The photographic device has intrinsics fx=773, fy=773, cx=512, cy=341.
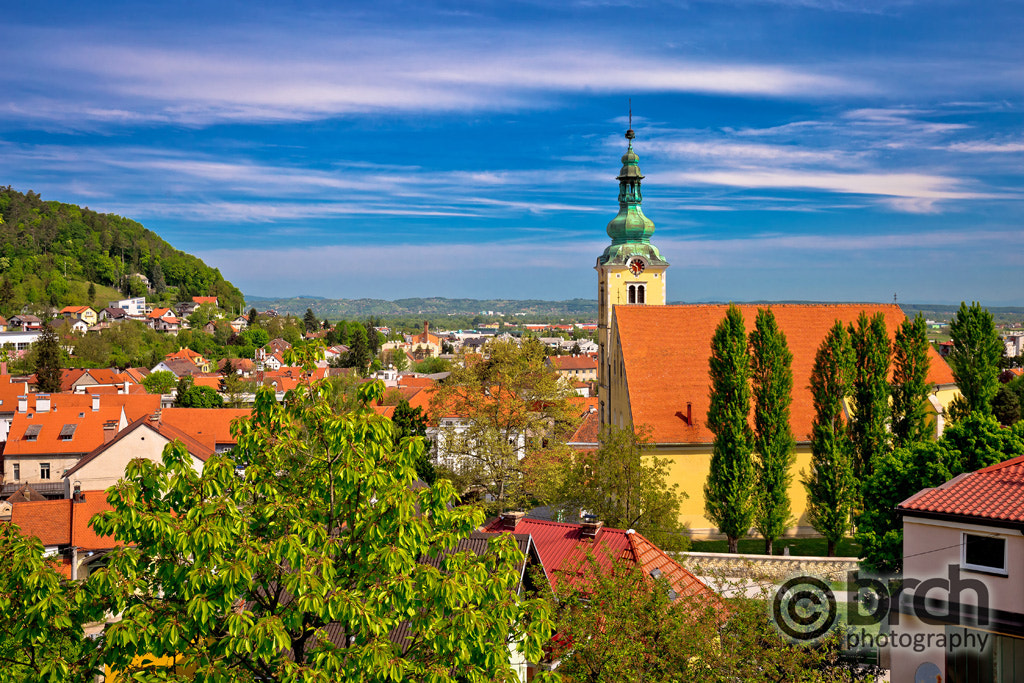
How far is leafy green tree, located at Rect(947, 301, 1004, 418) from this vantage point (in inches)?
1201

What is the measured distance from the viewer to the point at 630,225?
154 feet

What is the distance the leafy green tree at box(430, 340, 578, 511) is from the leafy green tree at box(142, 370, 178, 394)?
76177 mm

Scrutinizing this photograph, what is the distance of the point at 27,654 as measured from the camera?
31.3ft

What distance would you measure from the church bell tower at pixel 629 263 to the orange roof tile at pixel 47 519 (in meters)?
27.0

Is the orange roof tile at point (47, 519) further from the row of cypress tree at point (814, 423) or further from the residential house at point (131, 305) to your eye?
the residential house at point (131, 305)

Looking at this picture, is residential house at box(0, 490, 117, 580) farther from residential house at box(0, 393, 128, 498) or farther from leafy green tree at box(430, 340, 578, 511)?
residential house at box(0, 393, 128, 498)

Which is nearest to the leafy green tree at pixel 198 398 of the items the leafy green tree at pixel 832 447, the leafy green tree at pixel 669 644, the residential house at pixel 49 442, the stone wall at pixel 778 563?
the residential house at pixel 49 442

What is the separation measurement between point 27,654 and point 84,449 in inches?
1929

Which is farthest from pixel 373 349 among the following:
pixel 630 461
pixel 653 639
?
pixel 653 639

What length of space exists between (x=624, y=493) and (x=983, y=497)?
1311cm

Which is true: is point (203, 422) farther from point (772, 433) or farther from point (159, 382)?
point (159, 382)

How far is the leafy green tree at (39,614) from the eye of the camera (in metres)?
8.83

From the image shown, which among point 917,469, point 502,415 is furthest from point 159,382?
point 917,469

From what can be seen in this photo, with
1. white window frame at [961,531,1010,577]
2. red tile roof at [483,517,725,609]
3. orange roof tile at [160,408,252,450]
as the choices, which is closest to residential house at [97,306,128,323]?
orange roof tile at [160,408,252,450]
